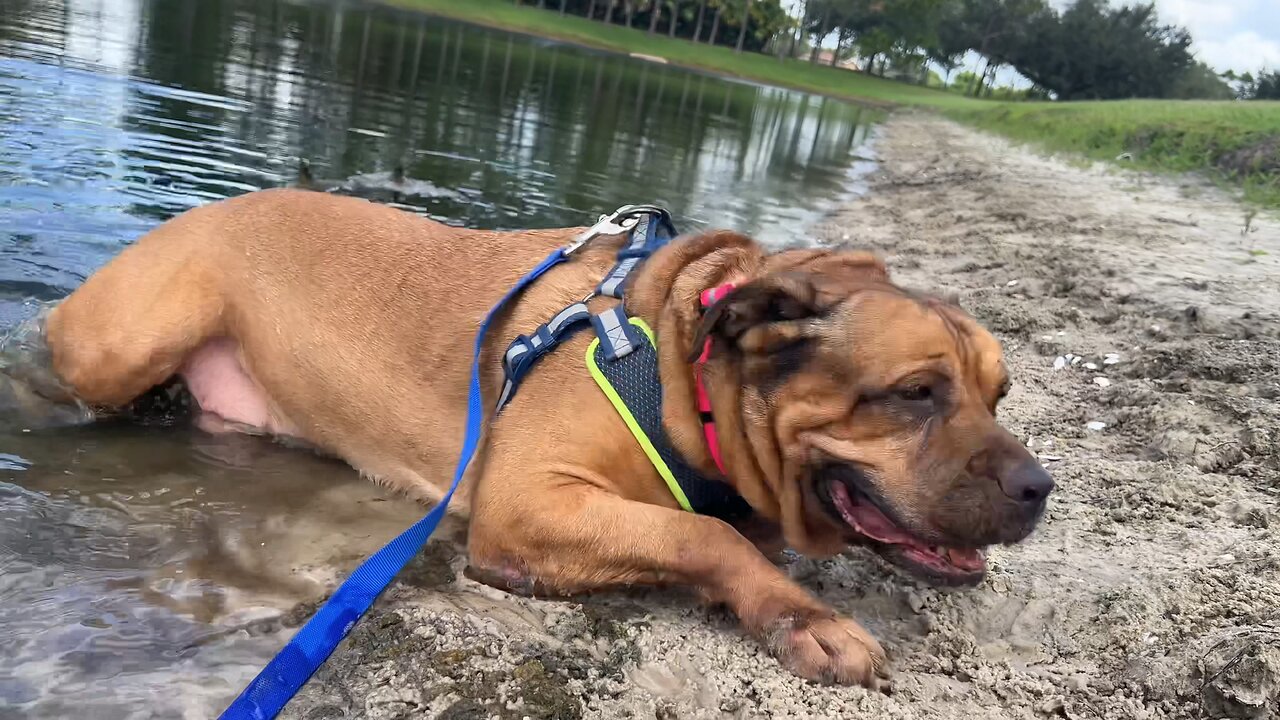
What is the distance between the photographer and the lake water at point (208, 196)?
285cm

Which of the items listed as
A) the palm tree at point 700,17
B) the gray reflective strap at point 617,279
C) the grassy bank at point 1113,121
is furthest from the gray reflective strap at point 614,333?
the palm tree at point 700,17

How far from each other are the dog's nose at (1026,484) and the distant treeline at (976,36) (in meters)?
79.5

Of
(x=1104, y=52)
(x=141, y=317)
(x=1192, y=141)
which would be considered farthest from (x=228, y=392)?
(x=1104, y=52)

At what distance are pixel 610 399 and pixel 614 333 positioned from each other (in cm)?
26

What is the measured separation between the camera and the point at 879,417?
299cm

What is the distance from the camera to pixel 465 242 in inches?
173

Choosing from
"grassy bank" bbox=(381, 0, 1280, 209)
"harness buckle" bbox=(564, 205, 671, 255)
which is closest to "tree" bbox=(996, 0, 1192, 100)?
"grassy bank" bbox=(381, 0, 1280, 209)

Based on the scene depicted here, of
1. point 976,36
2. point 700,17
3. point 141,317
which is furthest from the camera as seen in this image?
point 976,36

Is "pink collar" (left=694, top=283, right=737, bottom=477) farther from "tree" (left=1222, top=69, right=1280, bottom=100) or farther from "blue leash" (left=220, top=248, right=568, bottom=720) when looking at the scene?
"tree" (left=1222, top=69, right=1280, bottom=100)

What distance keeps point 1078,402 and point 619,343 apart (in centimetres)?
308

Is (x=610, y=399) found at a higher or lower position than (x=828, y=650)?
higher

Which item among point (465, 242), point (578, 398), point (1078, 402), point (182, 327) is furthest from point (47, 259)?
point (1078, 402)

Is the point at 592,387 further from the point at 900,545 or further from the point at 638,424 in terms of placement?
the point at 900,545

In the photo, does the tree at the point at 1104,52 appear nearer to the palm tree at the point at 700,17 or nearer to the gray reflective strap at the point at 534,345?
the palm tree at the point at 700,17
